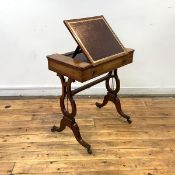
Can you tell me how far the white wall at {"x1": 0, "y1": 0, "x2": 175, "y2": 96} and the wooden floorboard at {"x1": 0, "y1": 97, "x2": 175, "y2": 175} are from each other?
0.21 metres

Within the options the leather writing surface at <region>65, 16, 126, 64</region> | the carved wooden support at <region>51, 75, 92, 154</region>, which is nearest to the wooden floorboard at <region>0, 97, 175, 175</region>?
the carved wooden support at <region>51, 75, 92, 154</region>

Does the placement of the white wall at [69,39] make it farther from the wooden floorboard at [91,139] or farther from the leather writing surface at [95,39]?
the leather writing surface at [95,39]

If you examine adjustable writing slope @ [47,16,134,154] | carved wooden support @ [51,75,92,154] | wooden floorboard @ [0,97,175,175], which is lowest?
wooden floorboard @ [0,97,175,175]

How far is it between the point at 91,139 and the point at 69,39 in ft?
4.33

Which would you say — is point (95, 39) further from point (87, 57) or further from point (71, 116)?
point (71, 116)

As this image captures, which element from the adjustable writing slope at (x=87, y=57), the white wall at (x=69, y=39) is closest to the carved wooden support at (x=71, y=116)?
the adjustable writing slope at (x=87, y=57)

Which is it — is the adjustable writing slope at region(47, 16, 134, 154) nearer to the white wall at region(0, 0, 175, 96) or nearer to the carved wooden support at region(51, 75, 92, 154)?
the carved wooden support at region(51, 75, 92, 154)

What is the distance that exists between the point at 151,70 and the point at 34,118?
161 centimetres

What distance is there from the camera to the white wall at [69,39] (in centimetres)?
339

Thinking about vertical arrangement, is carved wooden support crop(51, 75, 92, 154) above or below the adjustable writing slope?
below

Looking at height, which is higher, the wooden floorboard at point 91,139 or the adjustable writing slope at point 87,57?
the adjustable writing slope at point 87,57

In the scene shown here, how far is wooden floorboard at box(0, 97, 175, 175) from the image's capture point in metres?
2.45

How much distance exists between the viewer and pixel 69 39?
3525mm

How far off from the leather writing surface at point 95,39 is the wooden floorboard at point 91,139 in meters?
0.86
